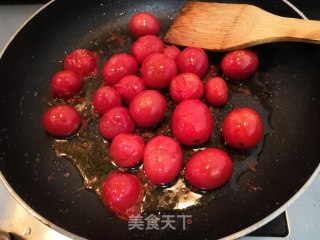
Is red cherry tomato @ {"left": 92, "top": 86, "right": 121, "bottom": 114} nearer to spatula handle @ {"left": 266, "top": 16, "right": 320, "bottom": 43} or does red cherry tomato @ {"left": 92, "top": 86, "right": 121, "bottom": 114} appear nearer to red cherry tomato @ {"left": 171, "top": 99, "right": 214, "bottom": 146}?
red cherry tomato @ {"left": 171, "top": 99, "right": 214, "bottom": 146}

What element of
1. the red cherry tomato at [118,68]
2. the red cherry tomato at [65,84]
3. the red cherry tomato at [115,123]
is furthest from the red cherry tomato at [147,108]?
the red cherry tomato at [65,84]

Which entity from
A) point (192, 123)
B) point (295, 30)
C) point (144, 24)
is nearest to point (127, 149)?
point (192, 123)

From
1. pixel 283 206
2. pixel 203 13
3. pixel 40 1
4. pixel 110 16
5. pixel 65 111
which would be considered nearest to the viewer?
pixel 283 206

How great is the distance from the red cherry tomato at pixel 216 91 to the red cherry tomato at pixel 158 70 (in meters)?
0.13

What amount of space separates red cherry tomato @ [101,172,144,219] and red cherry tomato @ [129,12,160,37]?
59 cm

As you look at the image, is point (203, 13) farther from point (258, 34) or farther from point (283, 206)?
point (283, 206)

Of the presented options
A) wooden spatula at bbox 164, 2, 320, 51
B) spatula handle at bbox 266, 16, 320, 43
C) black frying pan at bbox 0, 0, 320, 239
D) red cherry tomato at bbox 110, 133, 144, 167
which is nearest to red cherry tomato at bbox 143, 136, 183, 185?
red cherry tomato at bbox 110, 133, 144, 167

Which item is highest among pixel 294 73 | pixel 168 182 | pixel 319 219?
pixel 294 73

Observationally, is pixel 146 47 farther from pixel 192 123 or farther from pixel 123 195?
pixel 123 195

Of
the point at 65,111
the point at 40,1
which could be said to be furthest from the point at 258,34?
the point at 40,1

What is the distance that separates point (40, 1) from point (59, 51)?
1.20 feet

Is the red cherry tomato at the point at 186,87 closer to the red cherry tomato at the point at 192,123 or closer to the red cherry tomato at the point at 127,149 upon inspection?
the red cherry tomato at the point at 192,123

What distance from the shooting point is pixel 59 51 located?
1308 mm

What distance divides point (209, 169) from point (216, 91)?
0.94 ft
